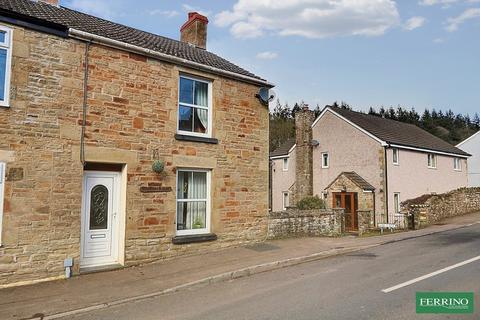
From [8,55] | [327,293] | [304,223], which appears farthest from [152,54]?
[304,223]

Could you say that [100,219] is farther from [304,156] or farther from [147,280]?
[304,156]

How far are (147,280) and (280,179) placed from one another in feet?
77.7

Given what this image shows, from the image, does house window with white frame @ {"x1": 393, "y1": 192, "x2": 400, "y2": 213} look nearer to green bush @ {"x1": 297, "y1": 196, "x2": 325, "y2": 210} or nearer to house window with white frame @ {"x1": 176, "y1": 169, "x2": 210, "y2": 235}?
green bush @ {"x1": 297, "y1": 196, "x2": 325, "y2": 210}

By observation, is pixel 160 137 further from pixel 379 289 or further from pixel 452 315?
pixel 452 315

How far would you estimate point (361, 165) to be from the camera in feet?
80.5

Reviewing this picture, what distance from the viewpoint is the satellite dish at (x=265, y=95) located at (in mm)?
12523

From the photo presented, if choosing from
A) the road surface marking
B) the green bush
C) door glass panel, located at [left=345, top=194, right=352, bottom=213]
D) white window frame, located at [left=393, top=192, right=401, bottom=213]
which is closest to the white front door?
the road surface marking

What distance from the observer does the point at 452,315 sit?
557 centimetres

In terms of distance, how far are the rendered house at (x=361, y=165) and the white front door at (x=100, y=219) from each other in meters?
16.9

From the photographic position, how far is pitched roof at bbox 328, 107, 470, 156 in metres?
24.7

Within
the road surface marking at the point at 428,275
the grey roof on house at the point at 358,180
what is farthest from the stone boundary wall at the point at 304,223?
the grey roof on house at the point at 358,180

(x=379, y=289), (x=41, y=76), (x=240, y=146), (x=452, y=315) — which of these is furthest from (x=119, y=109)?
(x=452, y=315)

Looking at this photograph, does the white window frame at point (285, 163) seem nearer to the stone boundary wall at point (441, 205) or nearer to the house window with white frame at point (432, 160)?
the stone boundary wall at point (441, 205)

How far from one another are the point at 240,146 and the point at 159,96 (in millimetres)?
3087
